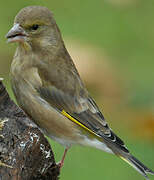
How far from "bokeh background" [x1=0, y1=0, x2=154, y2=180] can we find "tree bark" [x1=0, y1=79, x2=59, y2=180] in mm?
3645

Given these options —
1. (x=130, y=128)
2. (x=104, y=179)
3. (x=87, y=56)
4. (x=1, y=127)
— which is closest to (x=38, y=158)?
(x=1, y=127)

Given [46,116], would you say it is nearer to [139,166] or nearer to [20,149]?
[139,166]

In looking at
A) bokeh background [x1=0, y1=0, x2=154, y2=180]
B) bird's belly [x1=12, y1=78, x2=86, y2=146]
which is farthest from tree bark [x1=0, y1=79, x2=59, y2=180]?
bokeh background [x1=0, y1=0, x2=154, y2=180]

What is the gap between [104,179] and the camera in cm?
944

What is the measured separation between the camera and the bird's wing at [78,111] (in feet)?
22.5

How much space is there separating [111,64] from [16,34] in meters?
6.46

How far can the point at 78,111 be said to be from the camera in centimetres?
698

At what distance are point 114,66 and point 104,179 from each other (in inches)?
151

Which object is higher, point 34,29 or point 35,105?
point 34,29

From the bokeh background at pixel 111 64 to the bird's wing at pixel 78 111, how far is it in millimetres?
2315

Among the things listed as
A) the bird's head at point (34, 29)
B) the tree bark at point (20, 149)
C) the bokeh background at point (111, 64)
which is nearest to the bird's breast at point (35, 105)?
the bird's head at point (34, 29)

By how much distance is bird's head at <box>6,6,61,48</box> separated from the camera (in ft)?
21.4

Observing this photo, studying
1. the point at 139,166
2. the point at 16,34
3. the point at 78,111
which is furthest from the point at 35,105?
the point at 139,166

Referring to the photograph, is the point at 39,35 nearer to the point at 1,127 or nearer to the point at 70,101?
the point at 70,101
